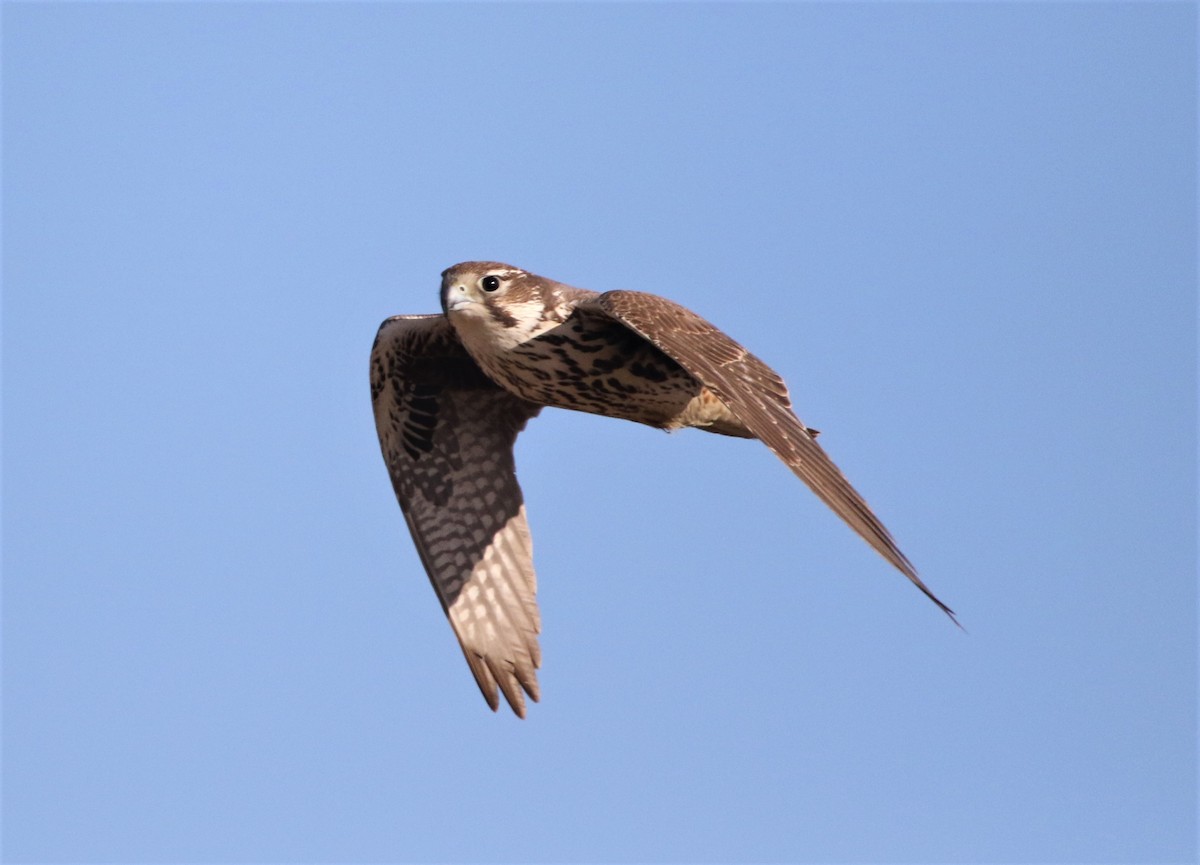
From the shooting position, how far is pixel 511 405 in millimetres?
11188

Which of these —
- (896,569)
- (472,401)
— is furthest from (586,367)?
(896,569)

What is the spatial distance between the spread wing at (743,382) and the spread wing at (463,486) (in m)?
1.87

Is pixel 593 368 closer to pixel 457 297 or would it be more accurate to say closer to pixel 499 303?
pixel 499 303

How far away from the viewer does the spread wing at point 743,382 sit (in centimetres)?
780

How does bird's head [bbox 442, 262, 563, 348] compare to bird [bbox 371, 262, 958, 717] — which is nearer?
bird [bbox 371, 262, 958, 717]

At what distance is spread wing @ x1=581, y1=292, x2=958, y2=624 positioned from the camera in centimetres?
780

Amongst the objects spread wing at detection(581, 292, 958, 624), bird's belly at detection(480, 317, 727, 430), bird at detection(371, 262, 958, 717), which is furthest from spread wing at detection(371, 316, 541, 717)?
spread wing at detection(581, 292, 958, 624)

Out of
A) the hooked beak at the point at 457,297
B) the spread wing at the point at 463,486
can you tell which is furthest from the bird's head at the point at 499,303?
the spread wing at the point at 463,486

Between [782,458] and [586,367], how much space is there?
6.12 ft

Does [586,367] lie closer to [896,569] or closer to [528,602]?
[528,602]

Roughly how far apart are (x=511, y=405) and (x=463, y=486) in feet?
1.97

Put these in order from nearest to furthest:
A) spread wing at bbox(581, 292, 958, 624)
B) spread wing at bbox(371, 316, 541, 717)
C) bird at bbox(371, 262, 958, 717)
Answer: spread wing at bbox(581, 292, 958, 624), bird at bbox(371, 262, 958, 717), spread wing at bbox(371, 316, 541, 717)

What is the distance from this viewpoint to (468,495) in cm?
1129

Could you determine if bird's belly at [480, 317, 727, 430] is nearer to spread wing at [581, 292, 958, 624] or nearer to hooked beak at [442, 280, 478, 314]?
spread wing at [581, 292, 958, 624]
